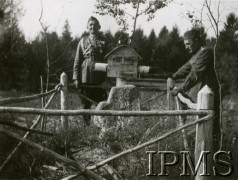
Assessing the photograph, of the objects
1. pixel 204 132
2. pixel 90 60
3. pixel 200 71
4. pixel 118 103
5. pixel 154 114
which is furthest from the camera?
pixel 90 60

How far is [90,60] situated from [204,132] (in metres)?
3.12

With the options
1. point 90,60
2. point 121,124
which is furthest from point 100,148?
point 90,60

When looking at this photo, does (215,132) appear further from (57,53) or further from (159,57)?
(159,57)

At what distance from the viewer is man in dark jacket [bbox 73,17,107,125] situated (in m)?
6.18

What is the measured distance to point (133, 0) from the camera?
6621 millimetres

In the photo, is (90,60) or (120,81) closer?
(120,81)

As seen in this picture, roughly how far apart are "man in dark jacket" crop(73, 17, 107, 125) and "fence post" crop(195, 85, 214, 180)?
2611mm

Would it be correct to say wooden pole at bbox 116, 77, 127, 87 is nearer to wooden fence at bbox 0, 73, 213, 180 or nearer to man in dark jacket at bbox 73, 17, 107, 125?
man in dark jacket at bbox 73, 17, 107, 125

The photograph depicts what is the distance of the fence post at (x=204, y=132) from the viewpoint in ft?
11.6

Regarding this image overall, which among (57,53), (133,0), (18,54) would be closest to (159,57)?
(18,54)

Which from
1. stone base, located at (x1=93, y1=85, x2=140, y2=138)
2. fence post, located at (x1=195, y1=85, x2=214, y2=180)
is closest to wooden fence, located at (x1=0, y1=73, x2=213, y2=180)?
fence post, located at (x1=195, y1=85, x2=214, y2=180)

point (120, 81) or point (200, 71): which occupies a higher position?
point (200, 71)

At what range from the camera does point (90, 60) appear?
20.7 ft

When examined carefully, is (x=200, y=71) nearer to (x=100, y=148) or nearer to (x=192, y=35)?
(x=192, y=35)
